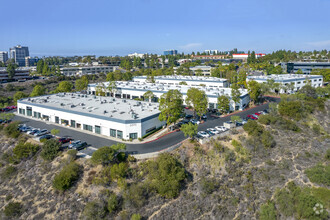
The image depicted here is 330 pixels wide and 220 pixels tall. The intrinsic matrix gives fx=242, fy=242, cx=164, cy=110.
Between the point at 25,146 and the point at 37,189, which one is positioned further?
the point at 25,146

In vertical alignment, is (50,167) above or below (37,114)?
below

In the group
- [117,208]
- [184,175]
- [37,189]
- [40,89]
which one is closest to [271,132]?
[184,175]

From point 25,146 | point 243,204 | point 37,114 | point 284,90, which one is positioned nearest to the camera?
point 243,204

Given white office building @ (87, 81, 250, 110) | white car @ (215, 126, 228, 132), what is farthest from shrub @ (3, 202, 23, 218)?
white office building @ (87, 81, 250, 110)

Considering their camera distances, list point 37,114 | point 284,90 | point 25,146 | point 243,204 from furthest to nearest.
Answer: point 284,90
point 37,114
point 25,146
point 243,204

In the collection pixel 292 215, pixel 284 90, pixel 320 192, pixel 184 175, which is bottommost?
pixel 292 215

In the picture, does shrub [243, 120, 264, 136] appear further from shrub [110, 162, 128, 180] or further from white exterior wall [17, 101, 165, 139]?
shrub [110, 162, 128, 180]

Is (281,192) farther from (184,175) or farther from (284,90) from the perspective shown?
(284,90)

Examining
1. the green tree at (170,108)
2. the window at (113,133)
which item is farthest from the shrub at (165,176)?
the window at (113,133)
